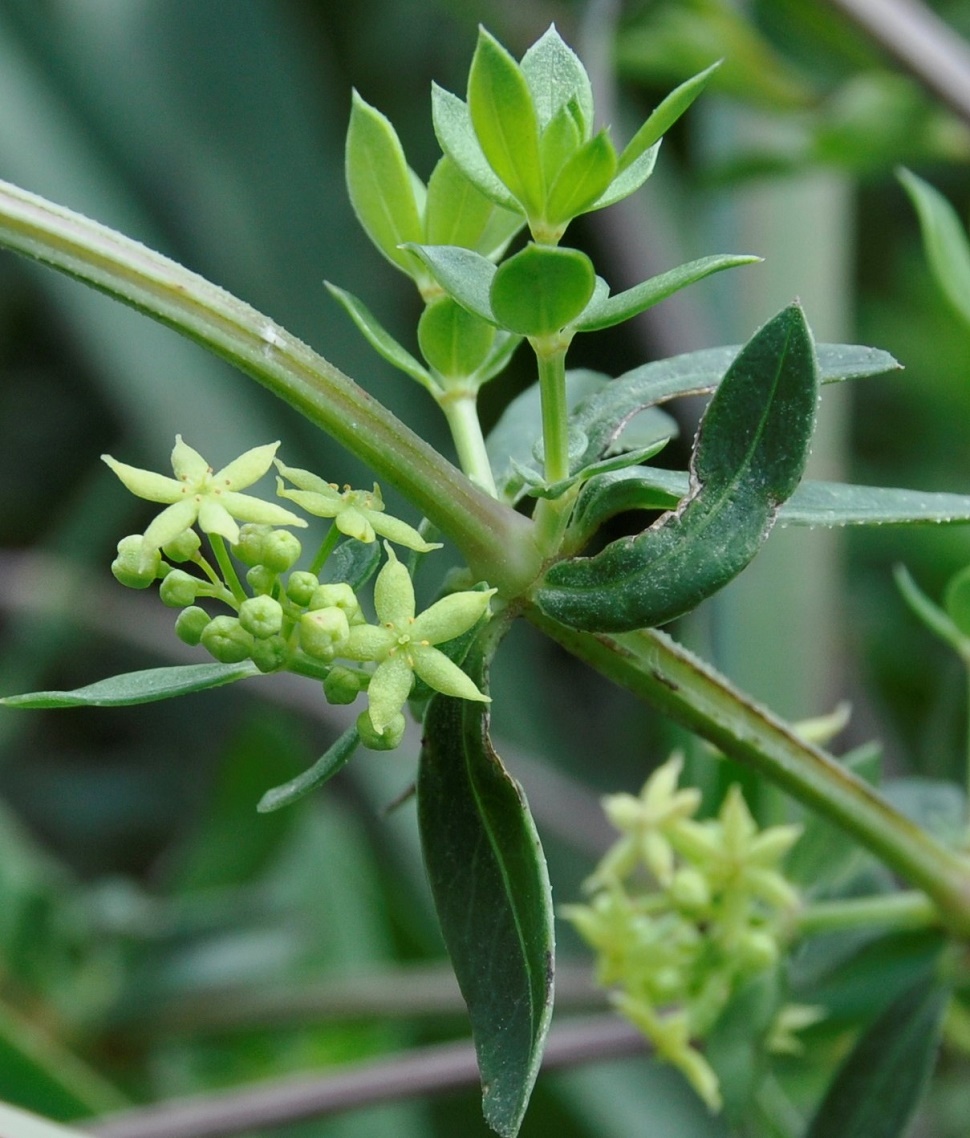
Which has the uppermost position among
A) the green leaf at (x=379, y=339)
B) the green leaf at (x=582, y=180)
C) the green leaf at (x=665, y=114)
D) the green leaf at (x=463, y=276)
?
the green leaf at (x=665, y=114)

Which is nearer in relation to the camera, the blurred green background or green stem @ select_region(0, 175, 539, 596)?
green stem @ select_region(0, 175, 539, 596)

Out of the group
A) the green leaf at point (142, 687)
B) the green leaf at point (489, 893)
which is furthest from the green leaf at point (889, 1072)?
the green leaf at point (142, 687)

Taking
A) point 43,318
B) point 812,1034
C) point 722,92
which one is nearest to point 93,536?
point 43,318

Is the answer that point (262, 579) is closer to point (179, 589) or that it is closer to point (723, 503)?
point (179, 589)

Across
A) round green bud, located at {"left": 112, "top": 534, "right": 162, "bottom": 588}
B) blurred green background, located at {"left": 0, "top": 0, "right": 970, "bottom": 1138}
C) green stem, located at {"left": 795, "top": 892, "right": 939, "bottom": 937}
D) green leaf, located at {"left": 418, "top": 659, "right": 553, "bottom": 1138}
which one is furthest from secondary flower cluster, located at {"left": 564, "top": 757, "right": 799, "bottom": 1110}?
blurred green background, located at {"left": 0, "top": 0, "right": 970, "bottom": 1138}

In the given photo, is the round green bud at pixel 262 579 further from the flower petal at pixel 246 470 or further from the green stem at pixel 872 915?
the green stem at pixel 872 915

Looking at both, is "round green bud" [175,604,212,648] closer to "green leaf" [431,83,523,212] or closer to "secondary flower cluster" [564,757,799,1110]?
"green leaf" [431,83,523,212]
